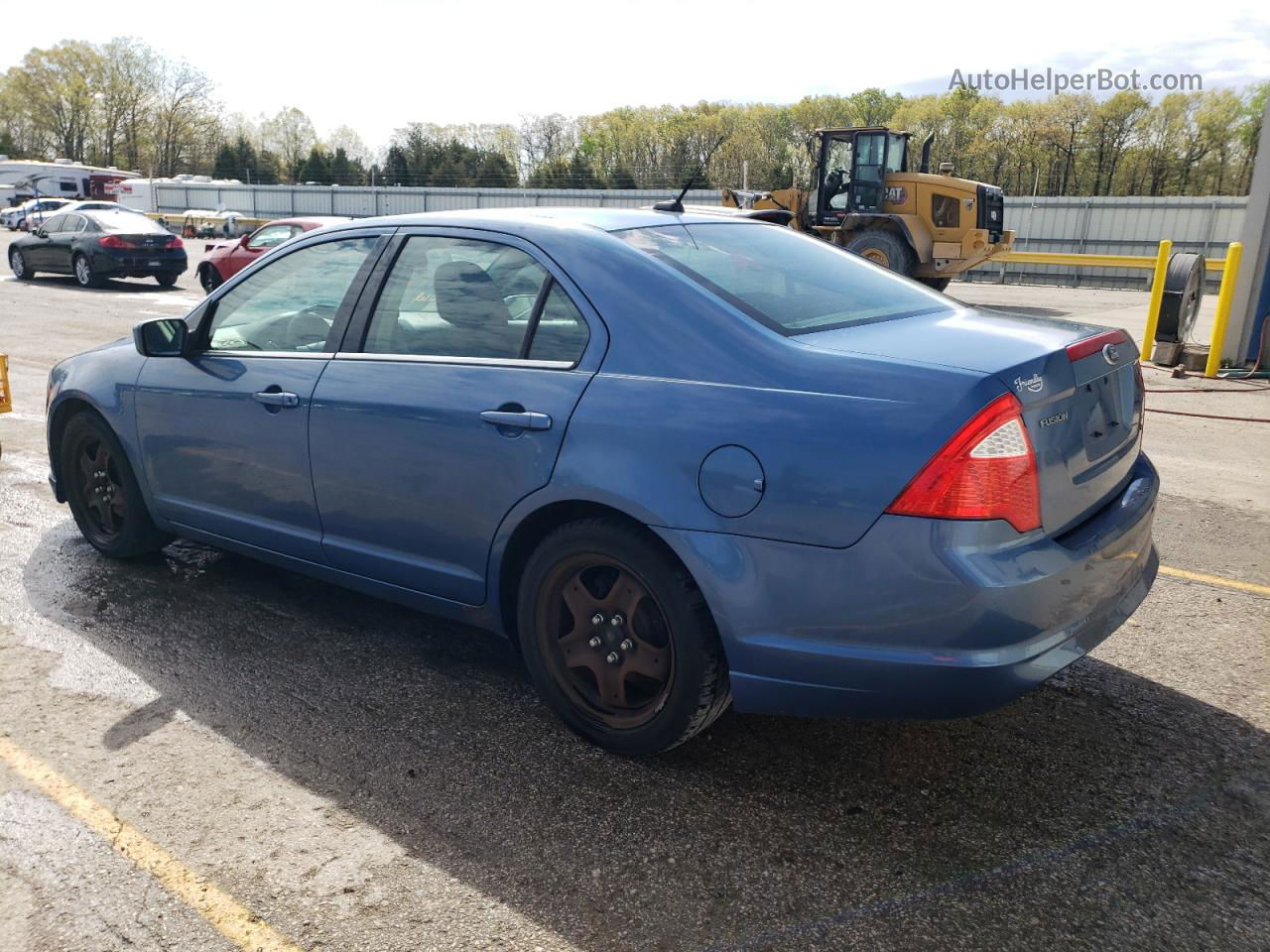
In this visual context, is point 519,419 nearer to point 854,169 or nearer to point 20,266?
point 854,169

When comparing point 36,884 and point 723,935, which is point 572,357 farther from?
point 36,884

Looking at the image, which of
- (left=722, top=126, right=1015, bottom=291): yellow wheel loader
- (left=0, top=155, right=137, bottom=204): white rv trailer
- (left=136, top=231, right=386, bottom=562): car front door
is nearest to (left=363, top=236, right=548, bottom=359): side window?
(left=136, top=231, right=386, bottom=562): car front door

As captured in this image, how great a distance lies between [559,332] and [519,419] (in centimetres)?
31

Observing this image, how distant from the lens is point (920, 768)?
3.13 metres

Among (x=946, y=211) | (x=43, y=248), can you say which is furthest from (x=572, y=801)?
(x=43, y=248)

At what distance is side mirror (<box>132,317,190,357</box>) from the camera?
4.33 m

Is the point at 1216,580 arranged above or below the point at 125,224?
below

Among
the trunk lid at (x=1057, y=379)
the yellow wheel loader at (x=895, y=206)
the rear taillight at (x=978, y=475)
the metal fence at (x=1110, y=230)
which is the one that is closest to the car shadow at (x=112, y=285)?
the yellow wheel loader at (x=895, y=206)

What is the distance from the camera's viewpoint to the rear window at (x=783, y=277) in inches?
123

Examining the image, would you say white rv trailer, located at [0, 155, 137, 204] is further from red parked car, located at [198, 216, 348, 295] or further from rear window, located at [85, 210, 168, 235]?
red parked car, located at [198, 216, 348, 295]

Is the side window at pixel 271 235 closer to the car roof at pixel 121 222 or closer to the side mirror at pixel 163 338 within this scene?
the car roof at pixel 121 222

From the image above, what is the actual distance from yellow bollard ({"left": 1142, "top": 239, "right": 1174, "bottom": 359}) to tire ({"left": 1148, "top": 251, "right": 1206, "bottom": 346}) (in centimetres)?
10

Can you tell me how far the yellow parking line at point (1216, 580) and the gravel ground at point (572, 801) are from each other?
16 centimetres

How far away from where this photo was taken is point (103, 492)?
16.0ft
